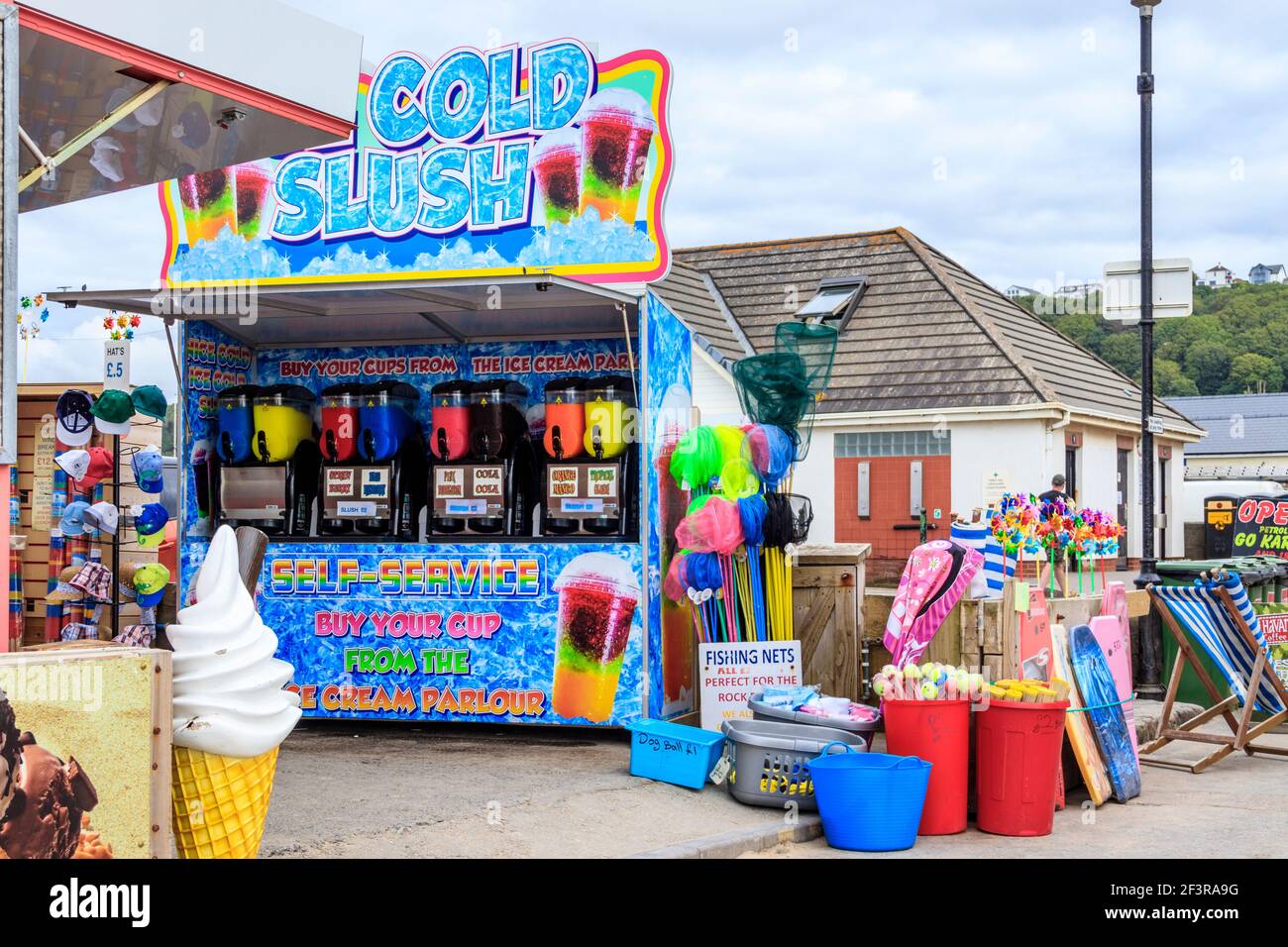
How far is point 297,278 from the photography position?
8703 millimetres

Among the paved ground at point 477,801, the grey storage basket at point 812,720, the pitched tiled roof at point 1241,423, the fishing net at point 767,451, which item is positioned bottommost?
the paved ground at point 477,801

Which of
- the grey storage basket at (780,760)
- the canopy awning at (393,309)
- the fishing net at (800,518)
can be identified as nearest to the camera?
the grey storage basket at (780,760)

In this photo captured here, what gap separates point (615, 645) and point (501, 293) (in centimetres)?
252

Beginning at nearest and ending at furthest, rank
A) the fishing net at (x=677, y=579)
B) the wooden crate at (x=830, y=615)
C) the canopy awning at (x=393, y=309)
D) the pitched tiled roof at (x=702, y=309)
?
the canopy awning at (x=393, y=309) < the fishing net at (x=677, y=579) < the wooden crate at (x=830, y=615) < the pitched tiled roof at (x=702, y=309)

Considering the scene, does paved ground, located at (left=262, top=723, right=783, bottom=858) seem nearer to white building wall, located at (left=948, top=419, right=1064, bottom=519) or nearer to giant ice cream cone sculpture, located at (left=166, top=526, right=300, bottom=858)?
giant ice cream cone sculpture, located at (left=166, top=526, right=300, bottom=858)

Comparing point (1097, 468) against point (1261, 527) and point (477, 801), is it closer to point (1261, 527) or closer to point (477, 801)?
point (1261, 527)

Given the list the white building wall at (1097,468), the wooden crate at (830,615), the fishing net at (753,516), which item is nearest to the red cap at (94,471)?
the fishing net at (753,516)

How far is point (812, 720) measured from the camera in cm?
762

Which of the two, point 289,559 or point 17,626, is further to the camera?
point 17,626

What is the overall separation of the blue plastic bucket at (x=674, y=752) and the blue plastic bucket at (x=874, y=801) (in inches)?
39.1

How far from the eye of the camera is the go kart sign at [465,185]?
938 cm

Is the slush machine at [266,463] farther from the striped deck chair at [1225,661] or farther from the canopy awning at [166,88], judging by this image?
the striped deck chair at [1225,661]
